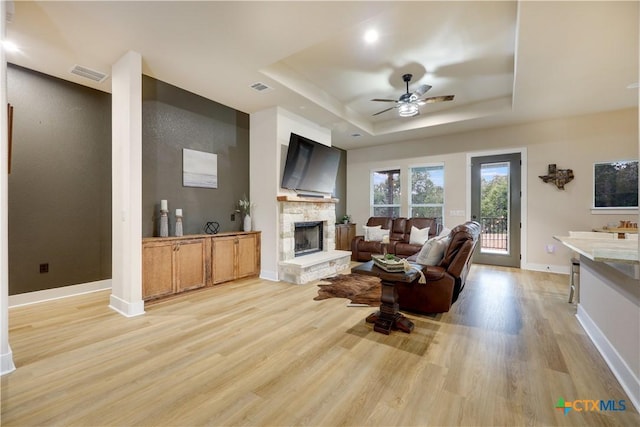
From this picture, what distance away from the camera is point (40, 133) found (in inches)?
133

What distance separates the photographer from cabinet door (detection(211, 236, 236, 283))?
159 inches

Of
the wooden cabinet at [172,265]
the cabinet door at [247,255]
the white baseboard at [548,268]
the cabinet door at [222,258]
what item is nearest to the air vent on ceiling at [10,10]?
the wooden cabinet at [172,265]

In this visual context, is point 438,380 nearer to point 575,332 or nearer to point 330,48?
point 575,332

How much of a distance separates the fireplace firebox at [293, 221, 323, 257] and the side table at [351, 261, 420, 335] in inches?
97.8

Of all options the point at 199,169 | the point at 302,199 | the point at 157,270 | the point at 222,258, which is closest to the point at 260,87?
the point at 199,169

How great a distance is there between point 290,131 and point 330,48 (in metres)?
1.72

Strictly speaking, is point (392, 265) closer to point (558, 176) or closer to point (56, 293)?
point (56, 293)

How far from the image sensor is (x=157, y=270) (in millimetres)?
3404

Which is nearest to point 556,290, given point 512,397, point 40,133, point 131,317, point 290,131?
point 512,397

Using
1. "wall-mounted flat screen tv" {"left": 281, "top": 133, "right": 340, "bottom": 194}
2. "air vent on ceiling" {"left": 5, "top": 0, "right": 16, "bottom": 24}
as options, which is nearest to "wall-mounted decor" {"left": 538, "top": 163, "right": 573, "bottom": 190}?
"wall-mounted flat screen tv" {"left": 281, "top": 133, "right": 340, "bottom": 194}

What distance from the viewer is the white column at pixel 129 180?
2988 mm

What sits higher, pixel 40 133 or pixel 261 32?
pixel 261 32

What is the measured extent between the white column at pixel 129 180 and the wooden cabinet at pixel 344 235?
4.51 meters

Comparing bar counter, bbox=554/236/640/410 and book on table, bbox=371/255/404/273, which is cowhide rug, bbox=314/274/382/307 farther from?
bar counter, bbox=554/236/640/410
